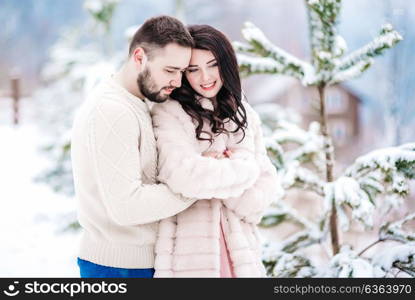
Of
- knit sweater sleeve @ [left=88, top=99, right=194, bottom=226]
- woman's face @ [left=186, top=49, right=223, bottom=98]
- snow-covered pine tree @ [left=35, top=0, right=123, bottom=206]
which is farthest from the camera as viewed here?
snow-covered pine tree @ [left=35, top=0, right=123, bottom=206]

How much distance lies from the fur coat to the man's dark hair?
247mm

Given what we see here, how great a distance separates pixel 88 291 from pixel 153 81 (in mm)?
882

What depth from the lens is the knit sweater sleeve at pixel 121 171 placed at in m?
1.65

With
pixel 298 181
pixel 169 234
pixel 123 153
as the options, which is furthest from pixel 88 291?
pixel 298 181

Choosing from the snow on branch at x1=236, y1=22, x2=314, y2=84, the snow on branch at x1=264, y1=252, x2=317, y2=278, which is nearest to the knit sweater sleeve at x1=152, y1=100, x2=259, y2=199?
the snow on branch at x1=236, y1=22, x2=314, y2=84

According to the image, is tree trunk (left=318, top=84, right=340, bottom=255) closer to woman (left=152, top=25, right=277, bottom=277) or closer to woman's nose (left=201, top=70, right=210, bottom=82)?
woman (left=152, top=25, right=277, bottom=277)

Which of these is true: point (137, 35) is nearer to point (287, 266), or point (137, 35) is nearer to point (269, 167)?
point (269, 167)

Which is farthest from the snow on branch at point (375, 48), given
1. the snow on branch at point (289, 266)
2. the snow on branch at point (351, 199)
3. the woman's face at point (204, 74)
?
the snow on branch at point (289, 266)

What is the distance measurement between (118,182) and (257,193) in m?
0.54

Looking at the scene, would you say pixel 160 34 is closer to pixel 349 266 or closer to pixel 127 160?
pixel 127 160

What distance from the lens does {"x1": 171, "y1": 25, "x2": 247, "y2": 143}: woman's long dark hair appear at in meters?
1.87

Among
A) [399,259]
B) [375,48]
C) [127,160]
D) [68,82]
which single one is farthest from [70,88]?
[127,160]

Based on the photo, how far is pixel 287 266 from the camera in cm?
268

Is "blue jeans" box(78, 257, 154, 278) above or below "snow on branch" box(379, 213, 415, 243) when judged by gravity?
below
